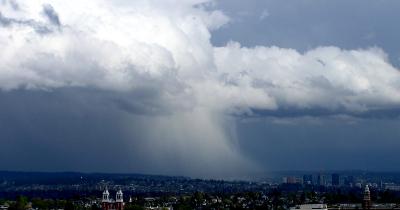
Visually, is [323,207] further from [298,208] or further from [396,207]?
[396,207]

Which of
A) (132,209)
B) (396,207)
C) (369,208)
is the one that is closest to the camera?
(369,208)

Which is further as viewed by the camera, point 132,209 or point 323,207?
point 132,209

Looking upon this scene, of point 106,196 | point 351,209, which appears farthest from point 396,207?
point 106,196

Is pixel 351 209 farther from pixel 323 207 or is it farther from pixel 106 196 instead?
pixel 106 196

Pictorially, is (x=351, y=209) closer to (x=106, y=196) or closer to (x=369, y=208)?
(x=369, y=208)

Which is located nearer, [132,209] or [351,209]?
[351,209]

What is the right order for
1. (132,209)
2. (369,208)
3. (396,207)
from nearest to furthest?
(369,208)
(396,207)
(132,209)

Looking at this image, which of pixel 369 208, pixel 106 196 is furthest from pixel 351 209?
pixel 106 196

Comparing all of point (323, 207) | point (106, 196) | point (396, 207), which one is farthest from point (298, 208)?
point (106, 196)
